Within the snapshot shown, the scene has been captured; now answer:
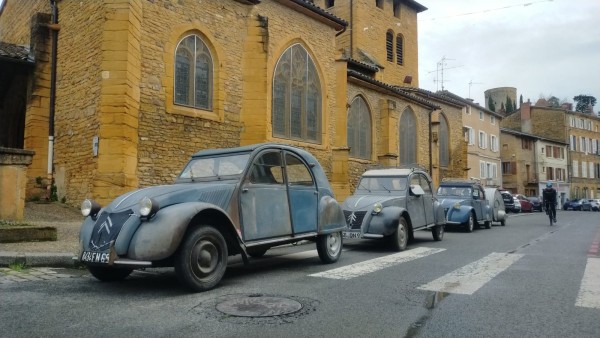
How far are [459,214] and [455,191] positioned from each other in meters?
1.71

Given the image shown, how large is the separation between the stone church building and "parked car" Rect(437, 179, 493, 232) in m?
4.70

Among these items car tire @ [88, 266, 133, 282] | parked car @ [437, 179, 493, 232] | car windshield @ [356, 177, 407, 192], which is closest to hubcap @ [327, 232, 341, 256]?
car tire @ [88, 266, 133, 282]

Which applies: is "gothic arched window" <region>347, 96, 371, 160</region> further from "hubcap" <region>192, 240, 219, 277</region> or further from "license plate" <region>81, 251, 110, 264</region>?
"license plate" <region>81, 251, 110, 264</region>

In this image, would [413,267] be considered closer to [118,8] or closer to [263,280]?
[263,280]

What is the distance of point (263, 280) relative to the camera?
5805mm

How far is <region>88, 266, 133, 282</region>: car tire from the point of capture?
214 inches

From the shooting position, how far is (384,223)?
8969mm

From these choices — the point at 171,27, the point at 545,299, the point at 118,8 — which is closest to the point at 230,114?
the point at 171,27

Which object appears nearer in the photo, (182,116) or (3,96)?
(182,116)

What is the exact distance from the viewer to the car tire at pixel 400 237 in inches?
356

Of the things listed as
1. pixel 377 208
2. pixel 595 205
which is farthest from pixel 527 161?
pixel 377 208

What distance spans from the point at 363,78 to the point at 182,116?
10.8 meters

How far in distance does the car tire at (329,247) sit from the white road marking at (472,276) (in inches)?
72.4

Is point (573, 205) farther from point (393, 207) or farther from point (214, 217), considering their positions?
point (214, 217)
